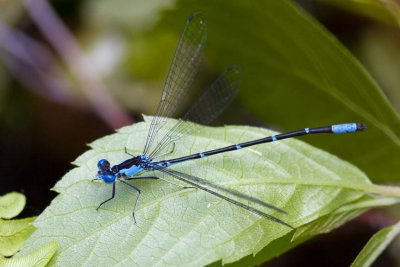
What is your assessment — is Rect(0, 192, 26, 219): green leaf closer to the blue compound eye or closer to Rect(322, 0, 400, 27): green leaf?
the blue compound eye

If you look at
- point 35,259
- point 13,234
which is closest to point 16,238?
point 13,234

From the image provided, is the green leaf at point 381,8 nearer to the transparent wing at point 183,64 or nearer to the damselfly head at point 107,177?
the transparent wing at point 183,64

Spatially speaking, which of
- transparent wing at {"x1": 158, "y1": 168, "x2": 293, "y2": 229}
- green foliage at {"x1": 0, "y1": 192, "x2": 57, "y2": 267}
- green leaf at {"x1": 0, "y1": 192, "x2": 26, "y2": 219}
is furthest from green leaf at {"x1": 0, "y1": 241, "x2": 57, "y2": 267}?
transparent wing at {"x1": 158, "y1": 168, "x2": 293, "y2": 229}

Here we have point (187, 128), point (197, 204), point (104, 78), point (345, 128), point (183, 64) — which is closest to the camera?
point (197, 204)

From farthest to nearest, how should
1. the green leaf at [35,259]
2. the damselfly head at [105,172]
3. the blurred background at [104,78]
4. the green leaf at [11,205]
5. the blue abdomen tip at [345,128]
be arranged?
1. the blurred background at [104,78]
2. the blue abdomen tip at [345,128]
3. the damselfly head at [105,172]
4. the green leaf at [11,205]
5. the green leaf at [35,259]

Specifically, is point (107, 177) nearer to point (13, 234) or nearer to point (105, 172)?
point (105, 172)

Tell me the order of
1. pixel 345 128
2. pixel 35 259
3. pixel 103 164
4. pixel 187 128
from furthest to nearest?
pixel 345 128, pixel 187 128, pixel 103 164, pixel 35 259

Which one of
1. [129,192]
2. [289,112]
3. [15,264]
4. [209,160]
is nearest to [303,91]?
[289,112]

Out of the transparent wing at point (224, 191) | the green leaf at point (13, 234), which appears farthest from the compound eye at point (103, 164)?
the green leaf at point (13, 234)

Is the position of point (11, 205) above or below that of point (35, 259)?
above

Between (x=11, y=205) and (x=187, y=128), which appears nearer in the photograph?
(x=11, y=205)
